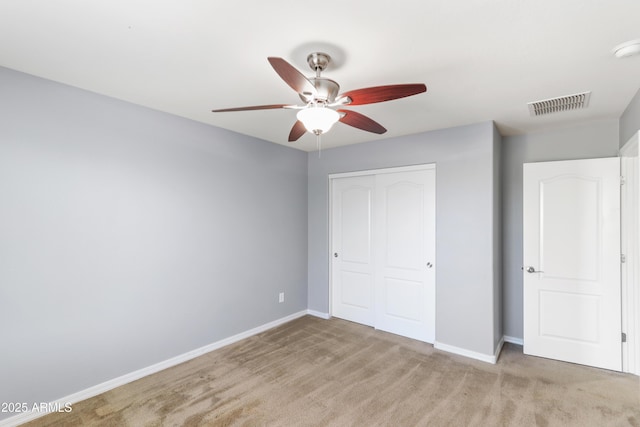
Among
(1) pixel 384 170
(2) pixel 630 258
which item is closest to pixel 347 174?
(1) pixel 384 170

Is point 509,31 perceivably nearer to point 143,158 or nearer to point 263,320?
point 143,158

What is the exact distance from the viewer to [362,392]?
258 centimetres

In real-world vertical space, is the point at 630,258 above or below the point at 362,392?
above

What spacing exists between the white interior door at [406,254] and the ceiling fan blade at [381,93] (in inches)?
84.8

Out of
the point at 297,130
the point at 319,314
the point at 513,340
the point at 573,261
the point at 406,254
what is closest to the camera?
the point at 297,130

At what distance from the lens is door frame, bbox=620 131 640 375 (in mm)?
2719

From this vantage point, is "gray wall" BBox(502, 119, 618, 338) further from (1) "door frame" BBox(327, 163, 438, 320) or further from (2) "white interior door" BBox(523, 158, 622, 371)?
(1) "door frame" BBox(327, 163, 438, 320)

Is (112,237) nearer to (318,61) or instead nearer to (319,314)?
(318,61)

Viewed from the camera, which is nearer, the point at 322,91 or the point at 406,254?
the point at 322,91

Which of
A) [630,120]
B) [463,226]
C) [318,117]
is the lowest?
[463,226]

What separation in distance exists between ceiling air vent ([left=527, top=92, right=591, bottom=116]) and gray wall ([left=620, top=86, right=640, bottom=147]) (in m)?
0.30

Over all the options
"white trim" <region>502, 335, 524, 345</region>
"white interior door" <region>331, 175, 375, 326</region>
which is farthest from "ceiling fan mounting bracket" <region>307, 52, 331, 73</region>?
"white trim" <region>502, 335, 524, 345</region>

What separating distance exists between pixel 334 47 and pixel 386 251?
2.74 m

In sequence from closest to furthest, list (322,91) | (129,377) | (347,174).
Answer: (322,91) → (129,377) → (347,174)
